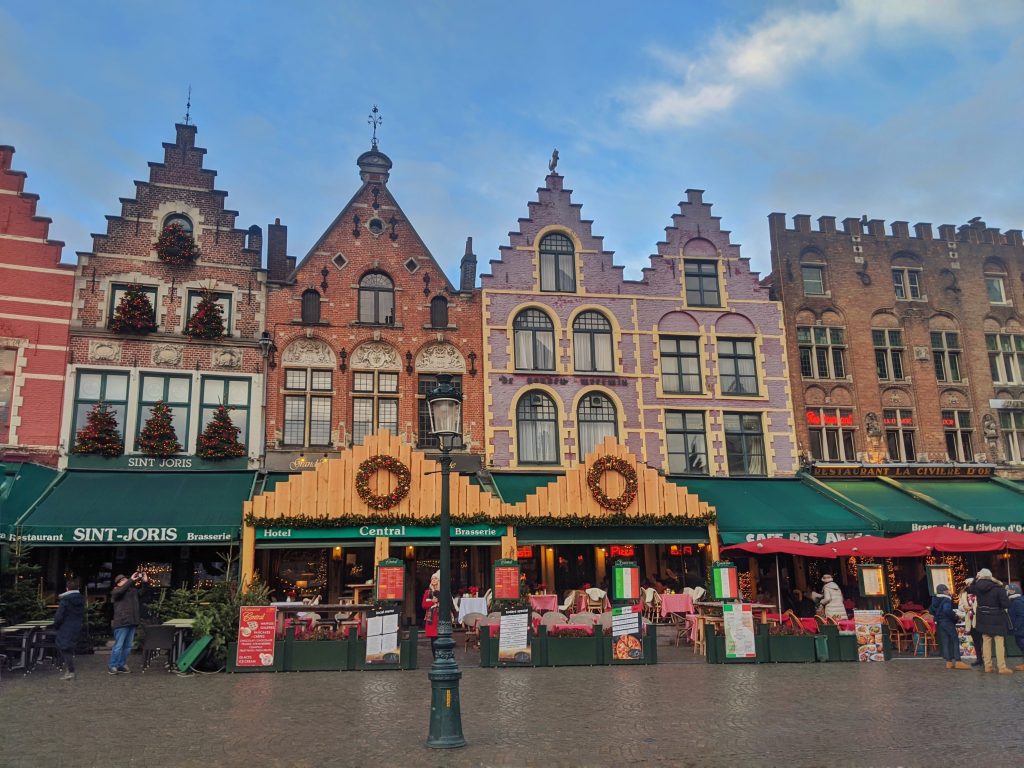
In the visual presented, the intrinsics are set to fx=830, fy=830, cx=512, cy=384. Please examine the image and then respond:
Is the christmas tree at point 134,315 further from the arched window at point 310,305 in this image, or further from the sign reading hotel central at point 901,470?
the sign reading hotel central at point 901,470

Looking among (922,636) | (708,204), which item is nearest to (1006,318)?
(708,204)

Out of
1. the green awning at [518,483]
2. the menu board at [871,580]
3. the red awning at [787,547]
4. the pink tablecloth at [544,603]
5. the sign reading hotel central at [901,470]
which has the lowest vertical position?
the pink tablecloth at [544,603]

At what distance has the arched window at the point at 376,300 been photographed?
2517 centimetres

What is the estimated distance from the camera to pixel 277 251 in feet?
86.7

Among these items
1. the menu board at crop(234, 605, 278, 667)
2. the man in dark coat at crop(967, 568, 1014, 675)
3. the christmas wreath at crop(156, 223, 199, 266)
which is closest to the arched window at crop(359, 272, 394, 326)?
the christmas wreath at crop(156, 223, 199, 266)

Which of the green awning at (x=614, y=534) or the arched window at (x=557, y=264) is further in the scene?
the arched window at (x=557, y=264)

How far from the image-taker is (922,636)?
18234mm

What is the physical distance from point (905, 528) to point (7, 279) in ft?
83.8

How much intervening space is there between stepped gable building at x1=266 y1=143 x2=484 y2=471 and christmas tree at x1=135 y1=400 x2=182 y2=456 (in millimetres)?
2544

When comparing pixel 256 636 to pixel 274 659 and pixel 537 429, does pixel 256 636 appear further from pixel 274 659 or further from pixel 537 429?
pixel 537 429

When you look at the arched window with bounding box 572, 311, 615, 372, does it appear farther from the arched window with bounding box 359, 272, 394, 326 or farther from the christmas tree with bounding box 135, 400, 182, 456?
the christmas tree with bounding box 135, 400, 182, 456

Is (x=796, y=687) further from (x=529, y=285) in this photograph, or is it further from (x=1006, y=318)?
(x=1006, y=318)

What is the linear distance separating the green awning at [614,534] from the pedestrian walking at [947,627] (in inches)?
283

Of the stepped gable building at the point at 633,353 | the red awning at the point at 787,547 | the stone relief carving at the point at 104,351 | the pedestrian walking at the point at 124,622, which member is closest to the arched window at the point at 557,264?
the stepped gable building at the point at 633,353
